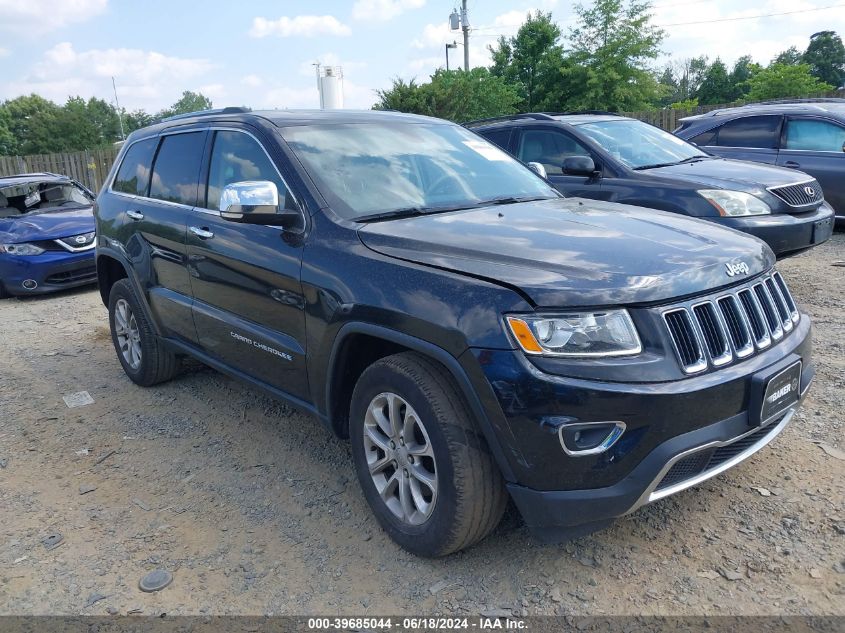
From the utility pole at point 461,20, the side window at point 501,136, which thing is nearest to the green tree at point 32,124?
the utility pole at point 461,20

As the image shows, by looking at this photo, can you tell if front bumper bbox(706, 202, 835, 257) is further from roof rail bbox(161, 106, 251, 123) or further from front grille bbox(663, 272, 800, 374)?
roof rail bbox(161, 106, 251, 123)

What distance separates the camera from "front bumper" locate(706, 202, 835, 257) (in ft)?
19.1

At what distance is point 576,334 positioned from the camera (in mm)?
2346

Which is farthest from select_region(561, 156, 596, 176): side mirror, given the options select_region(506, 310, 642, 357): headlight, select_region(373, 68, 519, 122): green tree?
select_region(373, 68, 519, 122): green tree

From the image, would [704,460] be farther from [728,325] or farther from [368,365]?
[368,365]

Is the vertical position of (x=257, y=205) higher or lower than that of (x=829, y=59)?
lower

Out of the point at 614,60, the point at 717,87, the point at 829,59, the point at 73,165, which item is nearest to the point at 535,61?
the point at 614,60

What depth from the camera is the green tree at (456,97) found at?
27781mm

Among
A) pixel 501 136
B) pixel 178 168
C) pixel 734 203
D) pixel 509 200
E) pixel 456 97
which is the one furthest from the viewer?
pixel 456 97

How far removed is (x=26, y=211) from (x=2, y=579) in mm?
7835

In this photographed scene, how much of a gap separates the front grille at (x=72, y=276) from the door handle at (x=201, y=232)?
5.52 meters

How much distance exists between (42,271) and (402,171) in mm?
6787

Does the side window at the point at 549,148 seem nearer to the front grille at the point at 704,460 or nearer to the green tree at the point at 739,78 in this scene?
the front grille at the point at 704,460

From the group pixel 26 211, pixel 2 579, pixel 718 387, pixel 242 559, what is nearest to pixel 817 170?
pixel 718 387
